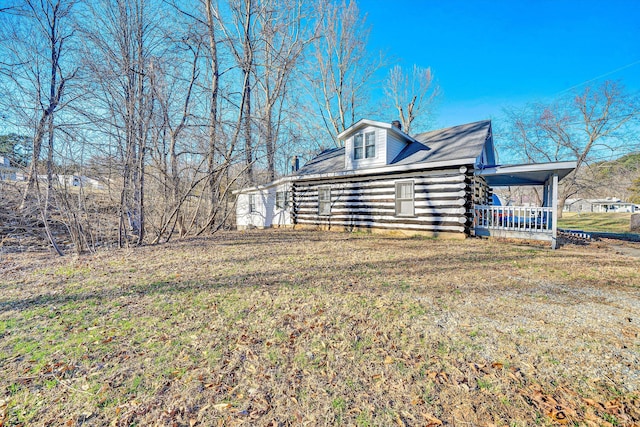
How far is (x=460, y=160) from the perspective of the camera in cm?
912

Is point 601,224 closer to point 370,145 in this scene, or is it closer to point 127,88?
point 370,145

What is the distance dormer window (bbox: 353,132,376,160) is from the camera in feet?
38.1

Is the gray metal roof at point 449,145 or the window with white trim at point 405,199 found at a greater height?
the gray metal roof at point 449,145

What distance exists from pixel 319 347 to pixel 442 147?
10210 mm

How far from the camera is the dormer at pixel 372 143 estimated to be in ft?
36.8

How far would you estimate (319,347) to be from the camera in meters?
2.80

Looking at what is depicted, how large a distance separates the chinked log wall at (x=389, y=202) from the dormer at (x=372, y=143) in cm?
67

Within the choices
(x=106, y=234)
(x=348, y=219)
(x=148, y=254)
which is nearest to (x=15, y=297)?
(x=148, y=254)

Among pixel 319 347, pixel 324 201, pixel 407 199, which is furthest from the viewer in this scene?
pixel 324 201

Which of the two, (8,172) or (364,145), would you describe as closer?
(8,172)

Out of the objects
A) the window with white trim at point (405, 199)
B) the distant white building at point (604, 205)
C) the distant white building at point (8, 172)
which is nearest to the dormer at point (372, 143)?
the window with white trim at point (405, 199)

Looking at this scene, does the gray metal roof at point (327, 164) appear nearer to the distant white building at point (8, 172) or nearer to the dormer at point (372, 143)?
the dormer at point (372, 143)

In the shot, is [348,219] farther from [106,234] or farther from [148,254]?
[106,234]

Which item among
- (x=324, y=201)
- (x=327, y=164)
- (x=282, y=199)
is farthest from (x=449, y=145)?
(x=282, y=199)
